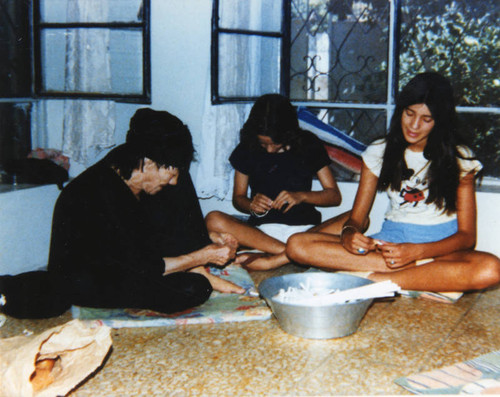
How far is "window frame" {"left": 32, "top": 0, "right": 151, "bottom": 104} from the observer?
2.93 metres

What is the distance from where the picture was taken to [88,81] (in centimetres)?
297

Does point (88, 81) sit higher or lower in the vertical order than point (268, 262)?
higher

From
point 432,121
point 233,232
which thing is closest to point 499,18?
point 432,121

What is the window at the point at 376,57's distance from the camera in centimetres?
278

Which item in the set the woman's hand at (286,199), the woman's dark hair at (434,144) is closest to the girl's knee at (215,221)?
the woman's hand at (286,199)

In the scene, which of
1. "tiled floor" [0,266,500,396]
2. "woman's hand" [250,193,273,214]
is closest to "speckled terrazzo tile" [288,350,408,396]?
"tiled floor" [0,266,500,396]

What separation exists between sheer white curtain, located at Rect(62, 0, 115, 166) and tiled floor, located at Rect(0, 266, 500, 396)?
1225 millimetres

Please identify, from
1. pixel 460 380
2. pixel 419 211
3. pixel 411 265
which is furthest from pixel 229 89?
pixel 460 380

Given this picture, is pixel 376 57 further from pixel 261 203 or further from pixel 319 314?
pixel 319 314

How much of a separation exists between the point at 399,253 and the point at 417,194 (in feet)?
1.03

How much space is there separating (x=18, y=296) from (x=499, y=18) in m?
2.52

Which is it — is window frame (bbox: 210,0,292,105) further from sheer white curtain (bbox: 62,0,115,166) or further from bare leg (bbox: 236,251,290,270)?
bare leg (bbox: 236,251,290,270)

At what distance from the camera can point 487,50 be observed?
2748 millimetres

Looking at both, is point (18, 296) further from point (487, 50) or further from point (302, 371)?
point (487, 50)
